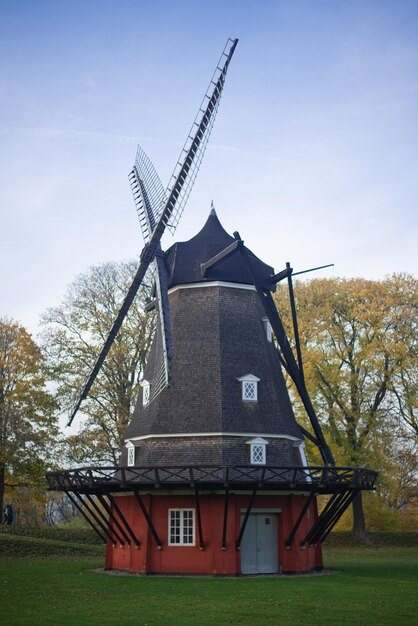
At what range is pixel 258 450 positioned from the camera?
2366 centimetres

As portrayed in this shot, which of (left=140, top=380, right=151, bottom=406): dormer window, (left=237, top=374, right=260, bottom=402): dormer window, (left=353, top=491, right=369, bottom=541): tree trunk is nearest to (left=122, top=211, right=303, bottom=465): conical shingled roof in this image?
(left=237, top=374, right=260, bottom=402): dormer window

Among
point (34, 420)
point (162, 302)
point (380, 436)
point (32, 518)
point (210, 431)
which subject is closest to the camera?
point (210, 431)

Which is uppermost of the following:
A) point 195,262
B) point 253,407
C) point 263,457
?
point 195,262

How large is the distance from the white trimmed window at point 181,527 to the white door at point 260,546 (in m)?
1.67

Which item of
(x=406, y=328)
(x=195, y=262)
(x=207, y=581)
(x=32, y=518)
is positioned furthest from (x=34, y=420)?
(x=32, y=518)

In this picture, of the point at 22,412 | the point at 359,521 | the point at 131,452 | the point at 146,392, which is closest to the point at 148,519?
the point at 131,452

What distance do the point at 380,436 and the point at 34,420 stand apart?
1775 cm

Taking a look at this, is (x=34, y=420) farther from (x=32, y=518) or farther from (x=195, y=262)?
(x=32, y=518)

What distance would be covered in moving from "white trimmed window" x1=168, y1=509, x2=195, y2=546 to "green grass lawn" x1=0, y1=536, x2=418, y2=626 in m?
1.56

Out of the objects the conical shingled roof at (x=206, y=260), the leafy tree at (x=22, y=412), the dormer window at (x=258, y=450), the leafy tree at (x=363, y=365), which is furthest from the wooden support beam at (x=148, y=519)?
the leafy tree at (x=363, y=365)

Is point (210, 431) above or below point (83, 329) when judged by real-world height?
below

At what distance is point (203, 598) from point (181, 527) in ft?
19.9

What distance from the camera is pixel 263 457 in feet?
77.6

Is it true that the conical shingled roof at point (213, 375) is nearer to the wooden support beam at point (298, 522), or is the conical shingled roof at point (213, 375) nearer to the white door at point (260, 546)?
the wooden support beam at point (298, 522)
